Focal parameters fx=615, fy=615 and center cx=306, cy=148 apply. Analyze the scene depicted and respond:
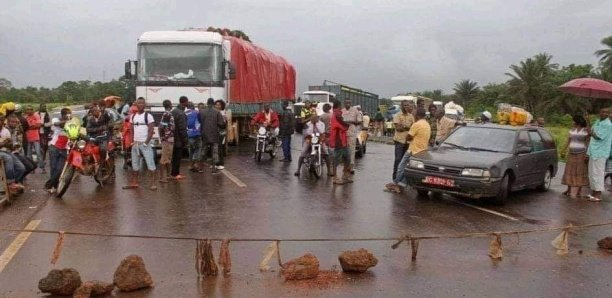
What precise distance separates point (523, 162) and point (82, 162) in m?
7.95

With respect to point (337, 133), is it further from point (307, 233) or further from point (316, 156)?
point (307, 233)

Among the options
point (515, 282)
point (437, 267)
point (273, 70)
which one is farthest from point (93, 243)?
point (273, 70)

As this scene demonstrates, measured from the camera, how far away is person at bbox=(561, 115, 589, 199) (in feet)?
38.1

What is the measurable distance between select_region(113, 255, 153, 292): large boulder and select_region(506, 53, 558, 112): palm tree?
60684 mm

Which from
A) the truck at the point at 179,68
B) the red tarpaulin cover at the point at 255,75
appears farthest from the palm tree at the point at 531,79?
the truck at the point at 179,68

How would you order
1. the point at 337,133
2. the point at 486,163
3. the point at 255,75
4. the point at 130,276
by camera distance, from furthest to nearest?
the point at 255,75, the point at 337,133, the point at 486,163, the point at 130,276

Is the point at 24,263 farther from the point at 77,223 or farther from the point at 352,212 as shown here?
the point at 352,212

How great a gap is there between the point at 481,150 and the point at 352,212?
3108 mm

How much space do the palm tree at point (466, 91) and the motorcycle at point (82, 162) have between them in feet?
275

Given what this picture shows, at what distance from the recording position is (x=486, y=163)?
10281mm

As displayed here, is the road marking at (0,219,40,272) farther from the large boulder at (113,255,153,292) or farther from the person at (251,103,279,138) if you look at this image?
the person at (251,103,279,138)

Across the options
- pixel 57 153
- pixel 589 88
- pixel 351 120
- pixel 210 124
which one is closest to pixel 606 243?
pixel 589 88

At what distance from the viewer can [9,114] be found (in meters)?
12.6

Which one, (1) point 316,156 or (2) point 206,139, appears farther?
(2) point 206,139
